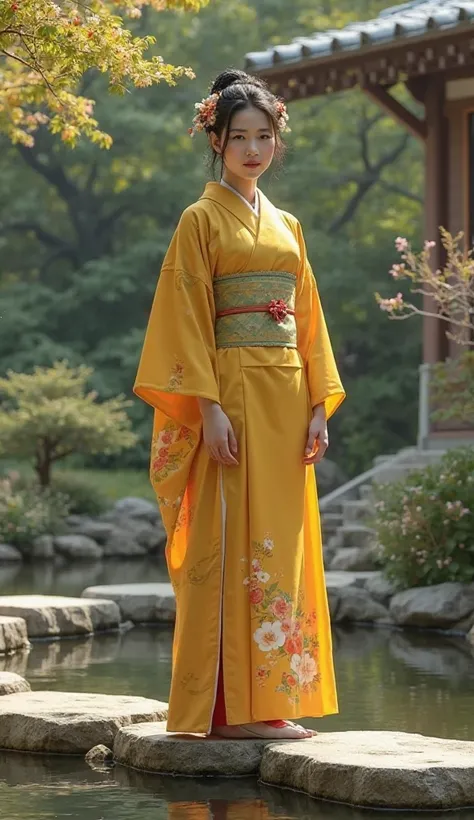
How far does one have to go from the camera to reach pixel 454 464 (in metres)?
9.22

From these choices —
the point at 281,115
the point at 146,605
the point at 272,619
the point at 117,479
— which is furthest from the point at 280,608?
the point at 117,479

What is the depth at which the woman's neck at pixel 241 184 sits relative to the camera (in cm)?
471

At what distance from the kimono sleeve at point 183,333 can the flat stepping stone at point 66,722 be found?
3.60 feet

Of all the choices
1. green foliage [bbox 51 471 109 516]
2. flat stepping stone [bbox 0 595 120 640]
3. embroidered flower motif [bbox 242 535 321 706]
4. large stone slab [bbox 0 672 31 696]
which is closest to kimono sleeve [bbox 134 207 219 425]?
embroidered flower motif [bbox 242 535 321 706]

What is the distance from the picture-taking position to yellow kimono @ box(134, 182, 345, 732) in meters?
4.47

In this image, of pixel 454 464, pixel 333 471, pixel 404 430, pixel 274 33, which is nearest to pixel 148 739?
pixel 454 464

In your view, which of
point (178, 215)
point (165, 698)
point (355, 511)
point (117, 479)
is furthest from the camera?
point (178, 215)

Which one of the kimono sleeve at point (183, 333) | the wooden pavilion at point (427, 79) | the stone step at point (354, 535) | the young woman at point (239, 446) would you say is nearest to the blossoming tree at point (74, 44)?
the young woman at point (239, 446)

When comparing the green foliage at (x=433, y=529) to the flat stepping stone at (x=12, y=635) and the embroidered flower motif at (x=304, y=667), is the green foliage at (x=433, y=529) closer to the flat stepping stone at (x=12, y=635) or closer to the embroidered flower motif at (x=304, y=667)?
the flat stepping stone at (x=12, y=635)

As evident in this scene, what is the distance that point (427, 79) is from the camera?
12266mm

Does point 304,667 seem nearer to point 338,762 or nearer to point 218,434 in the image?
point 338,762

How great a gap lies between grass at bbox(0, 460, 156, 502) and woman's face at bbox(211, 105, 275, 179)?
15.4 m

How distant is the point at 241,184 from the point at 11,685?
2.16m

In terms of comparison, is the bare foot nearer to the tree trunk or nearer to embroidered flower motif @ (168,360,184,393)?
embroidered flower motif @ (168,360,184,393)
